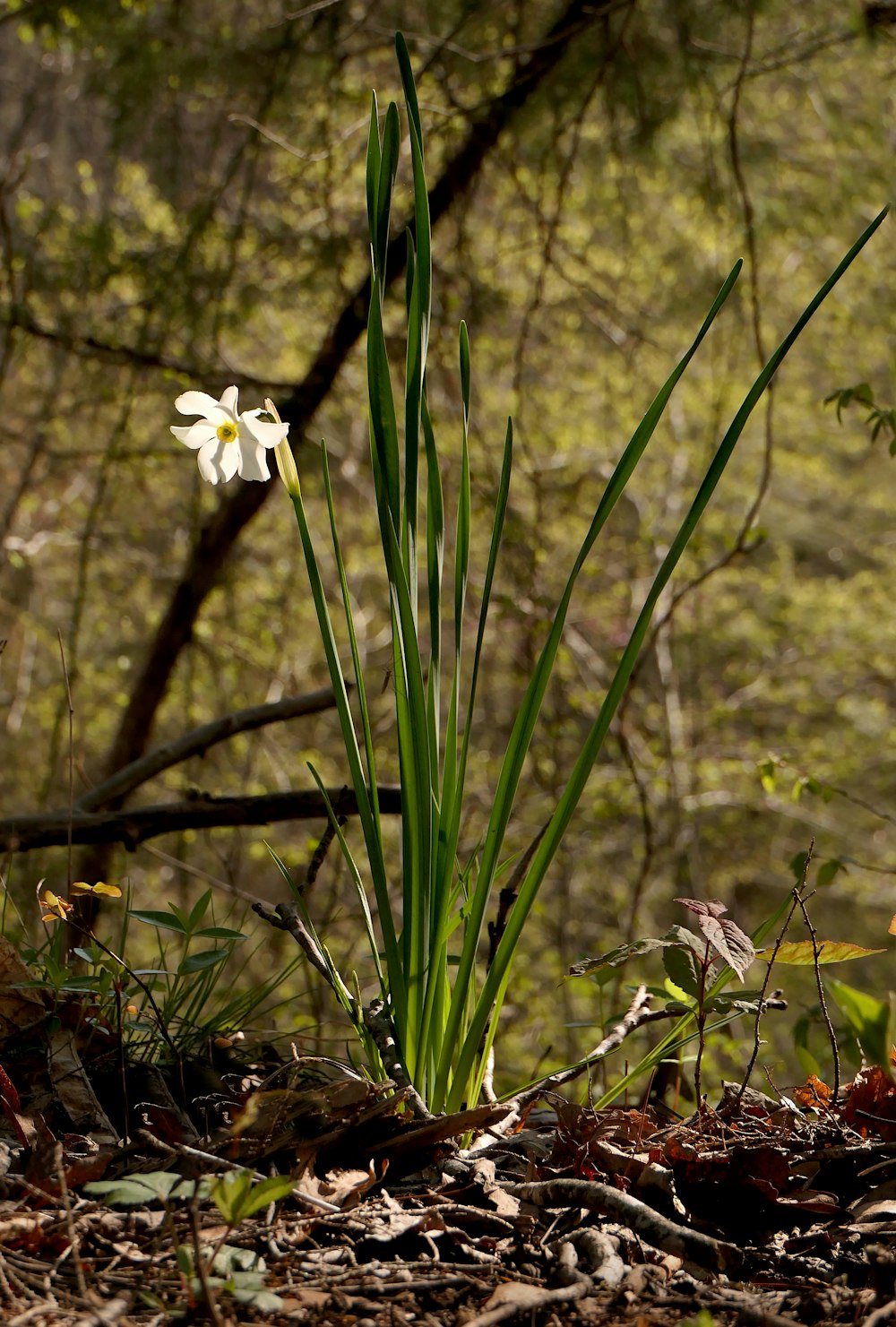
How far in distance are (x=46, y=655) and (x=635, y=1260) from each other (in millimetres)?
5895

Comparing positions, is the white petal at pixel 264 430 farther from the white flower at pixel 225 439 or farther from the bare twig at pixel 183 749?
the bare twig at pixel 183 749

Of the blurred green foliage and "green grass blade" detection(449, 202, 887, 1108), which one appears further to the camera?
the blurred green foliage

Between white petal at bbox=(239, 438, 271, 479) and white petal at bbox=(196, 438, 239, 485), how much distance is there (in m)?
0.01

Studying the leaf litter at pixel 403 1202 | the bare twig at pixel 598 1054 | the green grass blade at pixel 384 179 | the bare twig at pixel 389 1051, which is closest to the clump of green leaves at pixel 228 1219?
the leaf litter at pixel 403 1202

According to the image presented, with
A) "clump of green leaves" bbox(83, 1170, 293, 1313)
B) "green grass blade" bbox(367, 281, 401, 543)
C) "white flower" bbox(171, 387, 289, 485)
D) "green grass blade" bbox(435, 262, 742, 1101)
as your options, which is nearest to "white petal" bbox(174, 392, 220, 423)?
"white flower" bbox(171, 387, 289, 485)

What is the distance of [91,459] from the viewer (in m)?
4.75

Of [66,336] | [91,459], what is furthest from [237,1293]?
[91,459]

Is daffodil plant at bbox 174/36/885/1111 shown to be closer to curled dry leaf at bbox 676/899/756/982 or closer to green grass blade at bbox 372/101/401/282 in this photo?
green grass blade at bbox 372/101/401/282

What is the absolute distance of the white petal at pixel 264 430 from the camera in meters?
1.03

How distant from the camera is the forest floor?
2.37 feet

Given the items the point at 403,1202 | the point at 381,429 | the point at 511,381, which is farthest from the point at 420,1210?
the point at 511,381

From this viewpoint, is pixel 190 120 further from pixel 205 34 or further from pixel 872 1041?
pixel 872 1041

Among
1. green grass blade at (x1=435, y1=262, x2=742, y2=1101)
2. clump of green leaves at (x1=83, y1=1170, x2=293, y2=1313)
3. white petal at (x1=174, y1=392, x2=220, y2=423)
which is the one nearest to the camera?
clump of green leaves at (x1=83, y1=1170, x2=293, y2=1313)

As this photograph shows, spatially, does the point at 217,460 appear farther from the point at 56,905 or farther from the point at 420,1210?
the point at 420,1210
